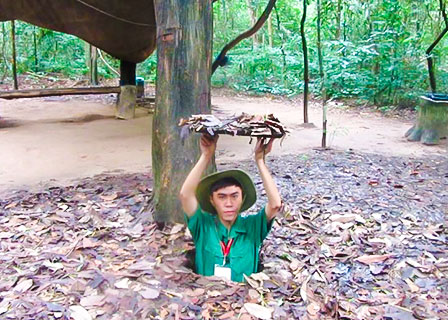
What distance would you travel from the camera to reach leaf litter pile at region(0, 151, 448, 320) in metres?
2.08

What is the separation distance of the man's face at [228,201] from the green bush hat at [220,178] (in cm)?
7

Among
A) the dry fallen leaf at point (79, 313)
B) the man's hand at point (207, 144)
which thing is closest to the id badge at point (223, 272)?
the man's hand at point (207, 144)

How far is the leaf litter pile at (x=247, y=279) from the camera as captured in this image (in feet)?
6.84

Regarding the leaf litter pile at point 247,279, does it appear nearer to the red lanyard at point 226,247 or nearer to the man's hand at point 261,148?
the red lanyard at point 226,247

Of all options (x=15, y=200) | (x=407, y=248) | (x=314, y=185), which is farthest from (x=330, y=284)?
(x=15, y=200)

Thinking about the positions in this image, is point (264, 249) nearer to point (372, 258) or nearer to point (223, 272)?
point (223, 272)

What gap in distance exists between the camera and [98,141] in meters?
6.55

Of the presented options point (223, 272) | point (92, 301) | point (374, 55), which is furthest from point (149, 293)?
point (374, 55)

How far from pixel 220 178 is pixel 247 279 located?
54 centimetres

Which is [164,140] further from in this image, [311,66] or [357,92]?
[311,66]

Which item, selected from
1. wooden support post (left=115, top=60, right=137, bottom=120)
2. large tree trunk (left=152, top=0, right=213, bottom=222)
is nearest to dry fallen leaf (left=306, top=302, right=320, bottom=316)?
large tree trunk (left=152, top=0, right=213, bottom=222)

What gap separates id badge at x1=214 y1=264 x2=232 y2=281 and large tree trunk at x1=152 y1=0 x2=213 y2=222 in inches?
24.9

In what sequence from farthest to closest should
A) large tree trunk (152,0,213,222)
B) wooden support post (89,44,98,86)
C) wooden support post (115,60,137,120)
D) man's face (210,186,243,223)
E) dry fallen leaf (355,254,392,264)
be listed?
1. wooden support post (89,44,98,86)
2. wooden support post (115,60,137,120)
3. large tree trunk (152,0,213,222)
4. dry fallen leaf (355,254,392,264)
5. man's face (210,186,243,223)

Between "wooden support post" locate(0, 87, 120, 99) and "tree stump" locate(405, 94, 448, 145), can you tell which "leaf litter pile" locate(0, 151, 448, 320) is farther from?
"wooden support post" locate(0, 87, 120, 99)
